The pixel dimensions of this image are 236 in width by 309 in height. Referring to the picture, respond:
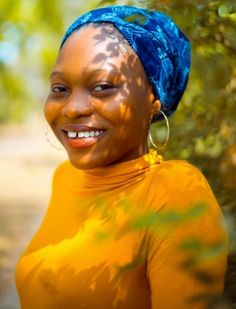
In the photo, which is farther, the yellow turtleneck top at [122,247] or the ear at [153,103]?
the ear at [153,103]

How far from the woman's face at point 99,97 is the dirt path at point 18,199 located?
10.3ft

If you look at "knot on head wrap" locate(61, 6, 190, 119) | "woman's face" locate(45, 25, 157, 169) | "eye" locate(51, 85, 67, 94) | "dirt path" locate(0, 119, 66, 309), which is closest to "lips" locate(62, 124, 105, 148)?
"woman's face" locate(45, 25, 157, 169)

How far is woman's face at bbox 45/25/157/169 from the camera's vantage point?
185cm

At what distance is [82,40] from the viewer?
1.91m

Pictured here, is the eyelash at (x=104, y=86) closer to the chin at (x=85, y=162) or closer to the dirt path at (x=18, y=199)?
the chin at (x=85, y=162)

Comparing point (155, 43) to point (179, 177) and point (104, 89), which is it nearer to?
point (104, 89)

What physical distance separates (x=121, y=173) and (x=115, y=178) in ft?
0.08

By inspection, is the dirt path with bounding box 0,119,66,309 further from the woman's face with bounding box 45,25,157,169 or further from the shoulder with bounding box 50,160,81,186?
the woman's face with bounding box 45,25,157,169

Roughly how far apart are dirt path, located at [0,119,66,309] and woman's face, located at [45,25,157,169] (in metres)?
3.14

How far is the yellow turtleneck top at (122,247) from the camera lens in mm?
1636

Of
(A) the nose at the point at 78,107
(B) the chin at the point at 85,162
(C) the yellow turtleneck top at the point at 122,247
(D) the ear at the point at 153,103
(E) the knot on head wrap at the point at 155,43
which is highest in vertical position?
(E) the knot on head wrap at the point at 155,43

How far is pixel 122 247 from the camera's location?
173 cm

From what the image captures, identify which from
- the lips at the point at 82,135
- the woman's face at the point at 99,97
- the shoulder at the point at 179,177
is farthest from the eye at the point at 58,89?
the shoulder at the point at 179,177

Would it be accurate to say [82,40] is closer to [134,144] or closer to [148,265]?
[134,144]
